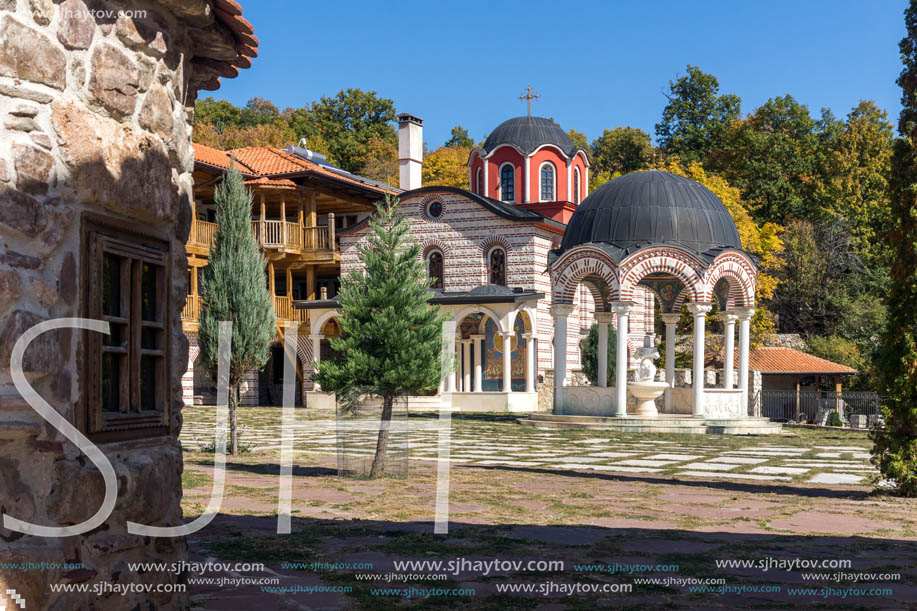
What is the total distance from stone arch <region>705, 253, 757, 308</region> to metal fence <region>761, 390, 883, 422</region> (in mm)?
5644

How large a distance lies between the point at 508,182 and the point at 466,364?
9136 mm

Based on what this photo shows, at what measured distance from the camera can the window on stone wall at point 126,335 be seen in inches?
159

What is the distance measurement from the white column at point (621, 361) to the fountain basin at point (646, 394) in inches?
26.1

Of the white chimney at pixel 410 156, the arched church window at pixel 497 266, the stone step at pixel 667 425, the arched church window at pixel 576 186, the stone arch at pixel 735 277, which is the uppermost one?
the white chimney at pixel 410 156

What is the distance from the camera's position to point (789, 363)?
3117 cm

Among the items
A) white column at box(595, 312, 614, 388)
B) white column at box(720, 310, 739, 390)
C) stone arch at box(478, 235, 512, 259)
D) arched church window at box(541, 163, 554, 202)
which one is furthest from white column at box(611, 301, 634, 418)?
arched church window at box(541, 163, 554, 202)

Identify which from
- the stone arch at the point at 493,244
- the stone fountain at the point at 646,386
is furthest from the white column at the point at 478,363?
the stone fountain at the point at 646,386

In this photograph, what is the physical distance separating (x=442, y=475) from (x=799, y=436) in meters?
12.9

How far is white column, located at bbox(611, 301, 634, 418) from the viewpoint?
22.6m

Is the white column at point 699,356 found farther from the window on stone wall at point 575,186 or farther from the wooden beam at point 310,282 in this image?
the wooden beam at point 310,282

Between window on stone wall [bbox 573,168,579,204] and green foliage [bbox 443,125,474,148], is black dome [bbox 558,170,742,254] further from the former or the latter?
green foliage [bbox 443,125,474,148]

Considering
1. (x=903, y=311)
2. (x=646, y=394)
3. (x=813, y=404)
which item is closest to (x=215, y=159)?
(x=646, y=394)

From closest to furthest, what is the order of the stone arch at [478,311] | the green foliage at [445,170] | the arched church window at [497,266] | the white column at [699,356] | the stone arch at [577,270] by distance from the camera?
the white column at [699,356] → the stone arch at [577,270] → the stone arch at [478,311] → the arched church window at [497,266] → the green foliage at [445,170]

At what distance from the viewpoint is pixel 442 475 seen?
1210cm
